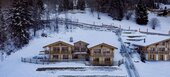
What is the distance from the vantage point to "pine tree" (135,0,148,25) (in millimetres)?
90938

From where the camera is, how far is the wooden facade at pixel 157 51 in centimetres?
6544

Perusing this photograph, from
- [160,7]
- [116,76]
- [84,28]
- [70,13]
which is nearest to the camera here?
[116,76]

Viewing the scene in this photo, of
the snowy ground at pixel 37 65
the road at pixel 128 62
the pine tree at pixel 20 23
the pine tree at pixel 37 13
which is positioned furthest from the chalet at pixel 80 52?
the pine tree at pixel 37 13

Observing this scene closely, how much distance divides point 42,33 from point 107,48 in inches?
722

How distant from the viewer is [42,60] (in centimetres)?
6294

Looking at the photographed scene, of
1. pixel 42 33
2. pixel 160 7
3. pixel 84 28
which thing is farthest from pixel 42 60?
pixel 160 7

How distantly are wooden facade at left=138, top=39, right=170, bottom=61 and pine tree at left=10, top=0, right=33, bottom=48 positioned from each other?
807 inches

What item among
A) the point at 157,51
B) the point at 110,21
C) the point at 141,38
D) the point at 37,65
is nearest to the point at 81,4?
the point at 110,21

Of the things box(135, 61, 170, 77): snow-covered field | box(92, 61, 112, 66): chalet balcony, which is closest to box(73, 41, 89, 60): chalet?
box(92, 61, 112, 66): chalet balcony

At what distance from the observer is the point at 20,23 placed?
237ft

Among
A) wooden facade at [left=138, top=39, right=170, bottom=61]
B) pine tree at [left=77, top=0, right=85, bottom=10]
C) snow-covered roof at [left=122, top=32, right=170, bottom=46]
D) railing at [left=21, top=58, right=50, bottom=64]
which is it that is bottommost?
railing at [left=21, top=58, right=50, bottom=64]

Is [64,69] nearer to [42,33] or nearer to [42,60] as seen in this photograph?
[42,60]

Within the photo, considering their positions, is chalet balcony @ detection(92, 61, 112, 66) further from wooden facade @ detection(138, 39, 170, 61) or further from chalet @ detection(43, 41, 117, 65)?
wooden facade @ detection(138, 39, 170, 61)

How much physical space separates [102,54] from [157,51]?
902 cm
